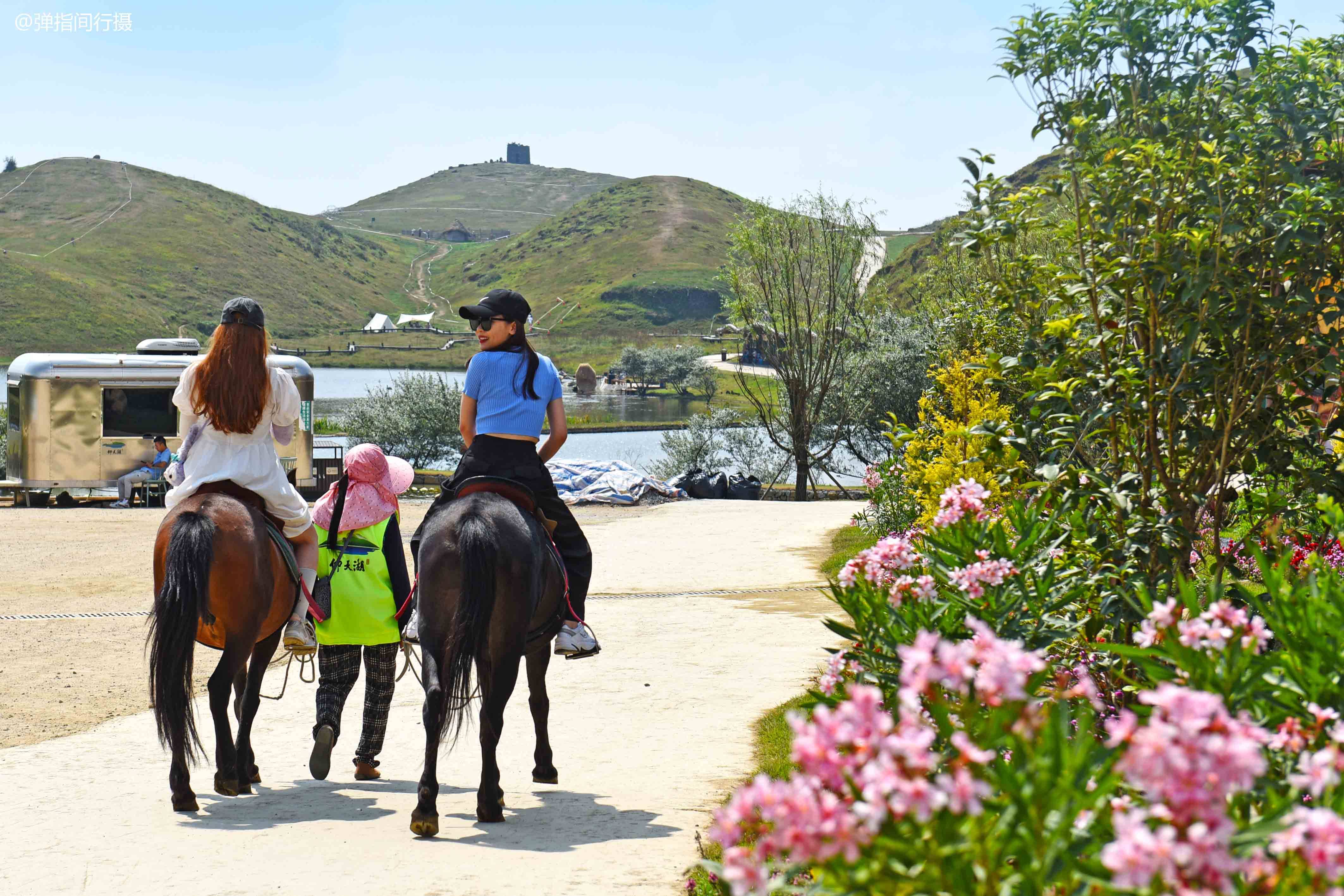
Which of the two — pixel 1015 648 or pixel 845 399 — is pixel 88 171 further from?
pixel 1015 648

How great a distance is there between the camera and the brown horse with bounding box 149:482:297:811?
5133 millimetres

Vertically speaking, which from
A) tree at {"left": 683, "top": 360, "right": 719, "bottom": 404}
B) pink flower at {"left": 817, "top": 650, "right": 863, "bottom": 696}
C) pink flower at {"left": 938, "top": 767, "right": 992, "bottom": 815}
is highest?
tree at {"left": 683, "top": 360, "right": 719, "bottom": 404}

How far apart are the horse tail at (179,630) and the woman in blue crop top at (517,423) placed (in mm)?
990

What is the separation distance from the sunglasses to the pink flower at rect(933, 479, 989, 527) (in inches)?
96.9

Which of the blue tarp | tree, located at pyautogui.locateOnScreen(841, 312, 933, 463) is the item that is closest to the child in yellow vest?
the blue tarp

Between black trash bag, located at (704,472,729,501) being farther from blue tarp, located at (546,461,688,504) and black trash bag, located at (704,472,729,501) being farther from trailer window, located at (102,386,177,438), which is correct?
trailer window, located at (102,386,177,438)

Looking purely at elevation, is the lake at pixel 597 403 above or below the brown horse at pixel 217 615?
above

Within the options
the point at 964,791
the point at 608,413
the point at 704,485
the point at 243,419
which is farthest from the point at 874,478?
the point at 608,413

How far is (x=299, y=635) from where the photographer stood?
5.74 meters

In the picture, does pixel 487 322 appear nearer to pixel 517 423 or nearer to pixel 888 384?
pixel 517 423

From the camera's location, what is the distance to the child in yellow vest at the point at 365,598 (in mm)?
5891

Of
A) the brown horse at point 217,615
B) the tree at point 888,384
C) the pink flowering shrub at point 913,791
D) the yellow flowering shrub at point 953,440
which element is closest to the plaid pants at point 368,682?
the brown horse at point 217,615

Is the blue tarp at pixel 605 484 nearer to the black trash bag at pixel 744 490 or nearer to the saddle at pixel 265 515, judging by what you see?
the black trash bag at pixel 744 490

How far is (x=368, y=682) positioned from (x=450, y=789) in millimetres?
707
